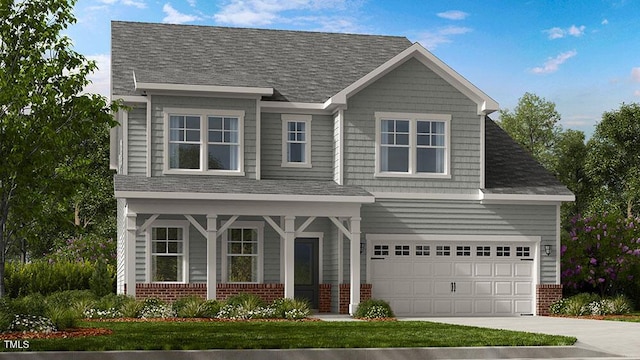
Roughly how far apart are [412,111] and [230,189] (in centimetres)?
638

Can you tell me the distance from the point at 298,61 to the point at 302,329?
13682 millimetres

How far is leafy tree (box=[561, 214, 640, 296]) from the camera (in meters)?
32.2

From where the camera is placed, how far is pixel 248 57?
32688 millimetres

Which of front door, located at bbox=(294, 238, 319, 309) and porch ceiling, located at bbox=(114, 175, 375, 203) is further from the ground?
porch ceiling, located at bbox=(114, 175, 375, 203)

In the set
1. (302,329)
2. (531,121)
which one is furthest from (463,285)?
(531,121)

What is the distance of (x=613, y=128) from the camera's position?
157 feet

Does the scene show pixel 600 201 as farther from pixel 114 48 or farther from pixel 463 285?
pixel 114 48

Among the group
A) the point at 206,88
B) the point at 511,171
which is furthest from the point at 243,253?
the point at 511,171

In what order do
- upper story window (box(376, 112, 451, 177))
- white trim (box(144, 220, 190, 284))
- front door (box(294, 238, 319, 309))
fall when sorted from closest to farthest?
white trim (box(144, 220, 190, 284)), upper story window (box(376, 112, 451, 177)), front door (box(294, 238, 319, 309))

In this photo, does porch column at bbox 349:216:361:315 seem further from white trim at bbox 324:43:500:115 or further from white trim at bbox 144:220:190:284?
white trim at bbox 144:220:190:284

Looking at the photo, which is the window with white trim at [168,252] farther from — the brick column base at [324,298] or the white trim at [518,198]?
the white trim at [518,198]

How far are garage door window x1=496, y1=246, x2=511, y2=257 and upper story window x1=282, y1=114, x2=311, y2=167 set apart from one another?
6.45 meters

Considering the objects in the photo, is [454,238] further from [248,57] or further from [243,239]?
[248,57]

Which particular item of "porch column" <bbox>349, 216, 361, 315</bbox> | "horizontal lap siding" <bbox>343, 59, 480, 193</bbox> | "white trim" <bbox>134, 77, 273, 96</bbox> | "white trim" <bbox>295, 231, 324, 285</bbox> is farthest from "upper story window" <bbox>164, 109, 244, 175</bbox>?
"porch column" <bbox>349, 216, 361, 315</bbox>
